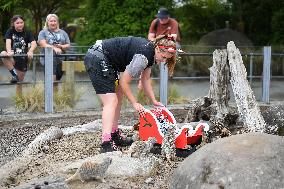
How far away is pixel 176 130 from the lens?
20.0 feet

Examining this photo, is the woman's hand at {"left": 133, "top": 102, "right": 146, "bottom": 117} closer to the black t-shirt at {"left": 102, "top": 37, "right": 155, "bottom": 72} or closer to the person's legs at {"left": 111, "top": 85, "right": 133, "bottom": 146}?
the black t-shirt at {"left": 102, "top": 37, "right": 155, "bottom": 72}

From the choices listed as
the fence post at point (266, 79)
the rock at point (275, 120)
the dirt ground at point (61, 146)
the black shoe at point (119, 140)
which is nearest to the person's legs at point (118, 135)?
the black shoe at point (119, 140)

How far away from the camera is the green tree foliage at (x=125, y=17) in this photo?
56.1 feet

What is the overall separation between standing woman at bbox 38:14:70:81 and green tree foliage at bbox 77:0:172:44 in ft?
21.2

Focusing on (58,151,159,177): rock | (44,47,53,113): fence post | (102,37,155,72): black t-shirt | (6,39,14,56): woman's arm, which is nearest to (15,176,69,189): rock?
(58,151,159,177): rock

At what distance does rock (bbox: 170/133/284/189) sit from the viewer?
4.41 m

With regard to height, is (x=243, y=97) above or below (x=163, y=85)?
above

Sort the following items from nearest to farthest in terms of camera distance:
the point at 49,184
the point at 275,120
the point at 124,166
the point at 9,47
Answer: the point at 49,184 < the point at 124,166 < the point at 275,120 < the point at 9,47

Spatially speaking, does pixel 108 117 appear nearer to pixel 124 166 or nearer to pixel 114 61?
pixel 114 61

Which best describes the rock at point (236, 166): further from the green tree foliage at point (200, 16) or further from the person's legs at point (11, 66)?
the green tree foliage at point (200, 16)

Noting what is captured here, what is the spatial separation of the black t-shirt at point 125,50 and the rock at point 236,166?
1509 mm

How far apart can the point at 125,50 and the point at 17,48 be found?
4.61m

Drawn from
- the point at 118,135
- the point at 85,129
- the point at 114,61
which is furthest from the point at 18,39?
the point at 114,61

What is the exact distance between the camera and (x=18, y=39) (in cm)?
1041
